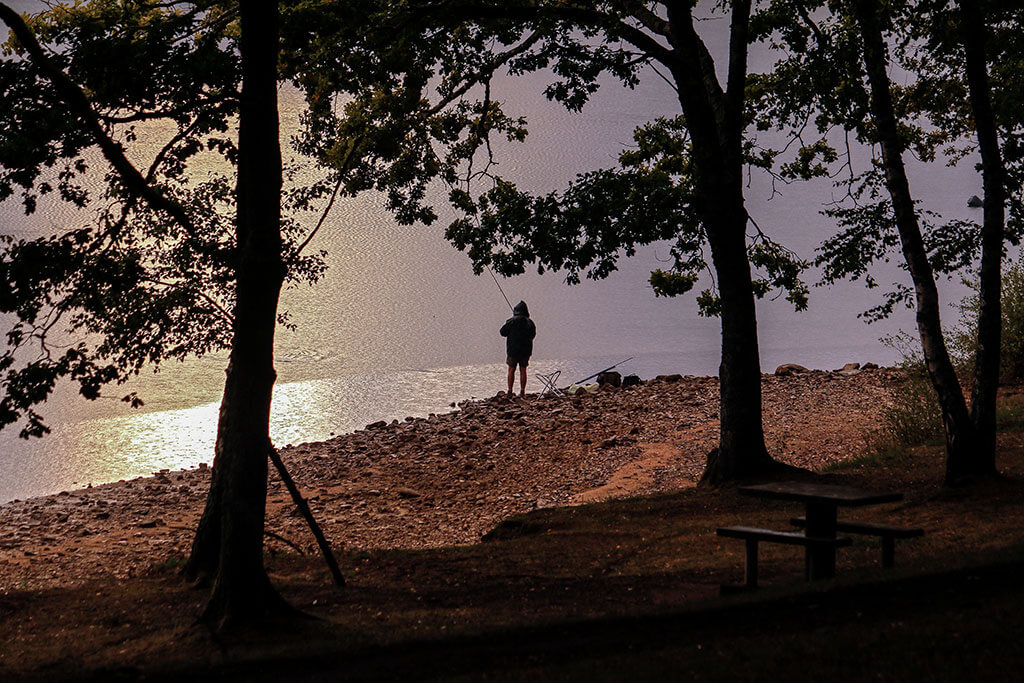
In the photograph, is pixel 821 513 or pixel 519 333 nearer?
pixel 821 513

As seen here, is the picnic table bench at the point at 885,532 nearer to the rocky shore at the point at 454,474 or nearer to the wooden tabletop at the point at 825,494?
the wooden tabletop at the point at 825,494

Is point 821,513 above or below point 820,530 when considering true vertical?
above

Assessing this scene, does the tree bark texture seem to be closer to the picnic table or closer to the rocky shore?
the rocky shore

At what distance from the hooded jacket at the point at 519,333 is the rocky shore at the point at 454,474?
129 cm

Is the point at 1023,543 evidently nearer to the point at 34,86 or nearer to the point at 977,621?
the point at 977,621

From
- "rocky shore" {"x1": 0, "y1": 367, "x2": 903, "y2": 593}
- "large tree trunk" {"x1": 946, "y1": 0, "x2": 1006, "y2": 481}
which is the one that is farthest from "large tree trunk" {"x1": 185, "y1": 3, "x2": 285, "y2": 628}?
"large tree trunk" {"x1": 946, "y1": 0, "x2": 1006, "y2": 481}

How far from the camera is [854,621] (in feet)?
19.7

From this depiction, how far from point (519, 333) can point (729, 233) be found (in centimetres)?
1162

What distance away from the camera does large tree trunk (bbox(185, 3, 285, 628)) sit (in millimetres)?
7711

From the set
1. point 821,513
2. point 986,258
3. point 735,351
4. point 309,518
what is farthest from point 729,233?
point 309,518

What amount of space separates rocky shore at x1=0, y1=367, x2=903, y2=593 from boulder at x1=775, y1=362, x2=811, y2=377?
2273 mm

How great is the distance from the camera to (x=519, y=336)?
25.3 metres

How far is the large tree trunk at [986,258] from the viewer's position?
1184 cm

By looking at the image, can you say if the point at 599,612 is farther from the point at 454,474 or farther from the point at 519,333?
the point at 519,333
